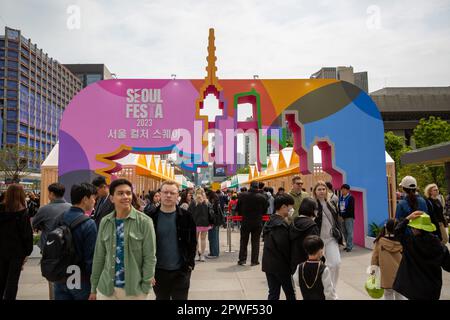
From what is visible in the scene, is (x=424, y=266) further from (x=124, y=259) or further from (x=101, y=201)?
(x=101, y=201)

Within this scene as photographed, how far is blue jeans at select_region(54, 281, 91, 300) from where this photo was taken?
3.30 m

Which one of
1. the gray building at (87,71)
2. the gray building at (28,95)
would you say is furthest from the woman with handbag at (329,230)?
the gray building at (87,71)

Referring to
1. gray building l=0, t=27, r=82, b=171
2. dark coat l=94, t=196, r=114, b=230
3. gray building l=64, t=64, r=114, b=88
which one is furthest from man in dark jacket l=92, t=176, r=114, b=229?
gray building l=64, t=64, r=114, b=88

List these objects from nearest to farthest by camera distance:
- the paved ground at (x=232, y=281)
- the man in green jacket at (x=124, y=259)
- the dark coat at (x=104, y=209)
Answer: the man in green jacket at (x=124, y=259), the dark coat at (x=104, y=209), the paved ground at (x=232, y=281)

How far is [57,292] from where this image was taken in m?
3.34

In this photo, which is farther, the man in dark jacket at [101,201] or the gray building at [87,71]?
the gray building at [87,71]

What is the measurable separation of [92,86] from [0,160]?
132 feet

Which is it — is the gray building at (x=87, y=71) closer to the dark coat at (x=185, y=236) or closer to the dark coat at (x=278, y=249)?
the dark coat at (x=278, y=249)

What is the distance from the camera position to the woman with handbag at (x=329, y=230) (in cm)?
489

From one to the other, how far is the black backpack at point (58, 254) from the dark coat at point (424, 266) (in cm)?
319

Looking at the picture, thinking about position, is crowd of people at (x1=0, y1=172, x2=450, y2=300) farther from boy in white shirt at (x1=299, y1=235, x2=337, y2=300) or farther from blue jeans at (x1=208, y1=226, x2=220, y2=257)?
blue jeans at (x1=208, y1=226, x2=220, y2=257)

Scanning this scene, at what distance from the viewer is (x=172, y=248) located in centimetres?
350
